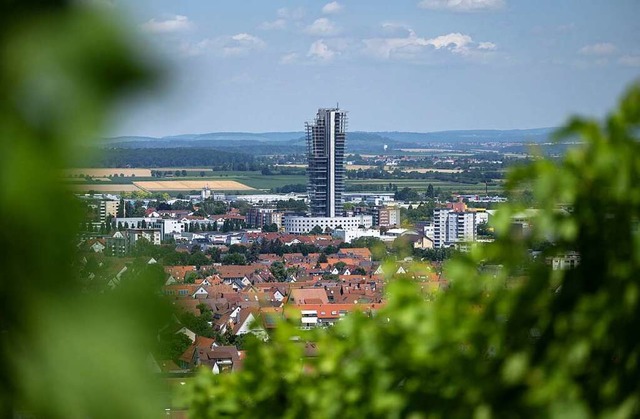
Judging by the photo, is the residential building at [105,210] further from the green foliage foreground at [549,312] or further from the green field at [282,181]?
the green field at [282,181]

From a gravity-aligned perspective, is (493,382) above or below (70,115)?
below

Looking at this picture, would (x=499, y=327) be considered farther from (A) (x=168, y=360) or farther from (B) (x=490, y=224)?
(A) (x=168, y=360)

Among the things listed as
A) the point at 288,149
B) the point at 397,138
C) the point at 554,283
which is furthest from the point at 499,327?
the point at 397,138

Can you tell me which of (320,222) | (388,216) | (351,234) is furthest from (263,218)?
(388,216)

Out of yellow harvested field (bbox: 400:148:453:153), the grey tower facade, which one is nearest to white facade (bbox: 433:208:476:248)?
the grey tower facade

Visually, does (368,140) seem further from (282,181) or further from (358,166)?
(282,181)

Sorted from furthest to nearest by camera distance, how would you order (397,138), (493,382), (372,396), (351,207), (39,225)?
(397,138)
(351,207)
(372,396)
(493,382)
(39,225)

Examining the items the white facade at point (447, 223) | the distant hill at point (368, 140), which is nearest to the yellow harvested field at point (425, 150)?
the distant hill at point (368, 140)
